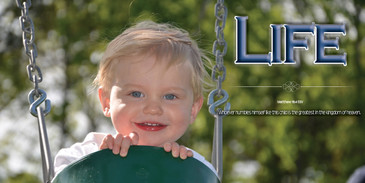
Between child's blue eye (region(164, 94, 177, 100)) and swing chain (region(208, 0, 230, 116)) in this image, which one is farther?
swing chain (region(208, 0, 230, 116))

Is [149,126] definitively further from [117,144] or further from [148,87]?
[117,144]

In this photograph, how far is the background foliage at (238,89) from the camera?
7.68 m

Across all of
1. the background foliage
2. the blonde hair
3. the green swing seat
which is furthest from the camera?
the background foliage

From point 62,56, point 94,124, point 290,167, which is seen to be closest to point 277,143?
point 290,167

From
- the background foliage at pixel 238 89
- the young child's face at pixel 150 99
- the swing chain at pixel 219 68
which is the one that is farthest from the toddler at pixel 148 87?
the background foliage at pixel 238 89

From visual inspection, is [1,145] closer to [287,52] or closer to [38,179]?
[38,179]

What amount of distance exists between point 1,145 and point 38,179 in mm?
873

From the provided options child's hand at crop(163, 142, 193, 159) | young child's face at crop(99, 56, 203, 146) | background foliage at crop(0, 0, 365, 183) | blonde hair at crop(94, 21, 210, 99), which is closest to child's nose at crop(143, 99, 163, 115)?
young child's face at crop(99, 56, 203, 146)

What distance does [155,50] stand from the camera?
178cm

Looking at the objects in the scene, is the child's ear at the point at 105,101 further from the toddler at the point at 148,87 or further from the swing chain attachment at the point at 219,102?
the swing chain attachment at the point at 219,102

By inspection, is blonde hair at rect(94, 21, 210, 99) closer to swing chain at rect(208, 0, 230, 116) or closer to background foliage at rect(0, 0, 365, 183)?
swing chain at rect(208, 0, 230, 116)

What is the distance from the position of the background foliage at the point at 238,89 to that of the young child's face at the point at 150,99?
5307 millimetres

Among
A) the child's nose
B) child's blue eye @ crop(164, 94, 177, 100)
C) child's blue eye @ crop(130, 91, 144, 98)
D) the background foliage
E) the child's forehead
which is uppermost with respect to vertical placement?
the child's forehead

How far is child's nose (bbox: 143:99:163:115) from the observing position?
168 cm
